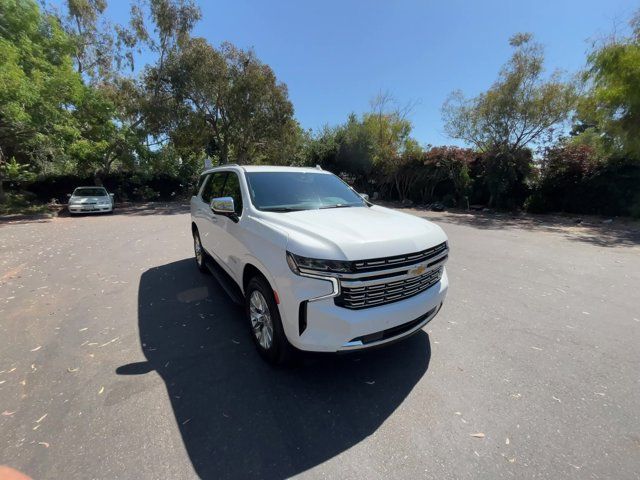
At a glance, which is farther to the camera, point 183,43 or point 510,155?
point 183,43

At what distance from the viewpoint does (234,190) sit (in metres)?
4.06

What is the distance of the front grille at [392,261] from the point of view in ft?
7.93

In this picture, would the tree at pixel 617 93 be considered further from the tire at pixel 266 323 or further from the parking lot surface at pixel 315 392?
the tire at pixel 266 323

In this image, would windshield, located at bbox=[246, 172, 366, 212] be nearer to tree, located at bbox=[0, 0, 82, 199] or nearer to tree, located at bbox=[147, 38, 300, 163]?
tree, located at bbox=[0, 0, 82, 199]

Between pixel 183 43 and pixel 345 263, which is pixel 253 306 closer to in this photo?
pixel 345 263

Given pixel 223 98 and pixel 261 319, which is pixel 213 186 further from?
pixel 223 98

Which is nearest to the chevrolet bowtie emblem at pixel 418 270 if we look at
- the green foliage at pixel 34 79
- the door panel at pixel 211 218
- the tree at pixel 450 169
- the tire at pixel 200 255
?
the door panel at pixel 211 218

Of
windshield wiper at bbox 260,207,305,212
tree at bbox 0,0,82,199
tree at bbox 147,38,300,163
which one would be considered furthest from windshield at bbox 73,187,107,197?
windshield wiper at bbox 260,207,305,212

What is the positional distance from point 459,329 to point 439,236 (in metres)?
1.47

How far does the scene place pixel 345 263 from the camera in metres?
2.38

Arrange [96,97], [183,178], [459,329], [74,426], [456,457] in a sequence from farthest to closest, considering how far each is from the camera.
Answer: [183,178] → [96,97] → [459,329] → [74,426] → [456,457]

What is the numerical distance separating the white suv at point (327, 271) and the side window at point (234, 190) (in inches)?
1.6

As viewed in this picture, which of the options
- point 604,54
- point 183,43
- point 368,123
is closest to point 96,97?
point 183,43

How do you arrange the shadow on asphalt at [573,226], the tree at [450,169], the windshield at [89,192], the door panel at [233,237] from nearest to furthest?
1. the door panel at [233,237]
2. the shadow on asphalt at [573,226]
3. the windshield at [89,192]
4. the tree at [450,169]
